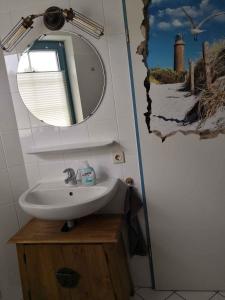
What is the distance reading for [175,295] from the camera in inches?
72.8

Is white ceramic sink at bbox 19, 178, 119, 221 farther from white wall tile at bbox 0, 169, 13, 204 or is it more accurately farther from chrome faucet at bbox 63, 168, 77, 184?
white wall tile at bbox 0, 169, 13, 204

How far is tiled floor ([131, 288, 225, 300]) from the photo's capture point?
180 cm

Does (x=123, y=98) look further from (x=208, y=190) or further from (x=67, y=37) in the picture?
(x=208, y=190)

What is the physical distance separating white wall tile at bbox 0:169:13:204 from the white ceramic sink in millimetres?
217

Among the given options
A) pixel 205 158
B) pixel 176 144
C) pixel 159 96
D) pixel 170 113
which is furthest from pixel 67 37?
pixel 205 158

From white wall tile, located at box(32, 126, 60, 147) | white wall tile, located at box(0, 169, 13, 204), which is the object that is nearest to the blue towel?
white wall tile, located at box(32, 126, 60, 147)

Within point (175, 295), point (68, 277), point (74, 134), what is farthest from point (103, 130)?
point (175, 295)

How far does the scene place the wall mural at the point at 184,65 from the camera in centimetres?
150

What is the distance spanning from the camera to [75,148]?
1.71 metres

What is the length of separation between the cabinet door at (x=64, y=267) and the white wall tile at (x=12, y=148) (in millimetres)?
590

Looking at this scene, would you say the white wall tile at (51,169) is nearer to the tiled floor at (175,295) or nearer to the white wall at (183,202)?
the white wall at (183,202)

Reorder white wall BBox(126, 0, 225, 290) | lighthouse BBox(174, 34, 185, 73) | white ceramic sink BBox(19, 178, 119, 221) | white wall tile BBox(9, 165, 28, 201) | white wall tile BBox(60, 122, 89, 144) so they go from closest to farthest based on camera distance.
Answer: white ceramic sink BBox(19, 178, 119, 221) → lighthouse BBox(174, 34, 185, 73) → white wall BBox(126, 0, 225, 290) → white wall tile BBox(60, 122, 89, 144) → white wall tile BBox(9, 165, 28, 201)

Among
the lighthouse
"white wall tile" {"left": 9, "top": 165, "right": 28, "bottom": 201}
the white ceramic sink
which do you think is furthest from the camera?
"white wall tile" {"left": 9, "top": 165, "right": 28, "bottom": 201}

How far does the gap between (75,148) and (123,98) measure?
43 centimetres
